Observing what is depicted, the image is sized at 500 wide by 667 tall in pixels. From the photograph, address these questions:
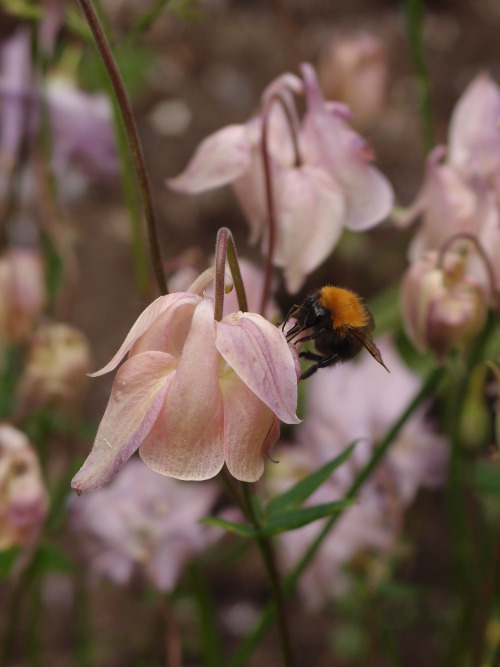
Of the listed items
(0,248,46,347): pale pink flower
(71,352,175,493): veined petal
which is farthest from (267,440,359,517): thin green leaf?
(0,248,46,347): pale pink flower

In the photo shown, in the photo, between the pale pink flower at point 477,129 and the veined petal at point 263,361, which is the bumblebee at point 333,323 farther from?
the pale pink flower at point 477,129

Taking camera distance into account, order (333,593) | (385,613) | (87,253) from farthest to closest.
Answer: (87,253) → (385,613) → (333,593)

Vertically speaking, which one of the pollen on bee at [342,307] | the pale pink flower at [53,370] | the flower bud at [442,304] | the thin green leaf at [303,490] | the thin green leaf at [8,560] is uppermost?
the pollen on bee at [342,307]

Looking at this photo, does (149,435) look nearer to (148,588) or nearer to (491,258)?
(491,258)

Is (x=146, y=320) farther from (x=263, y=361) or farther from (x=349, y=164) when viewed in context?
(x=349, y=164)

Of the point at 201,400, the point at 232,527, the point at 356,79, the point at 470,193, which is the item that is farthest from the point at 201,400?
the point at 356,79

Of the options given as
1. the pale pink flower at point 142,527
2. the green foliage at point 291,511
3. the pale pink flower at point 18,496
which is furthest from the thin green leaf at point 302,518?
the pale pink flower at point 142,527

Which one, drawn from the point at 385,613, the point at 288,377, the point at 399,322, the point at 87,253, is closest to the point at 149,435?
the point at 288,377
